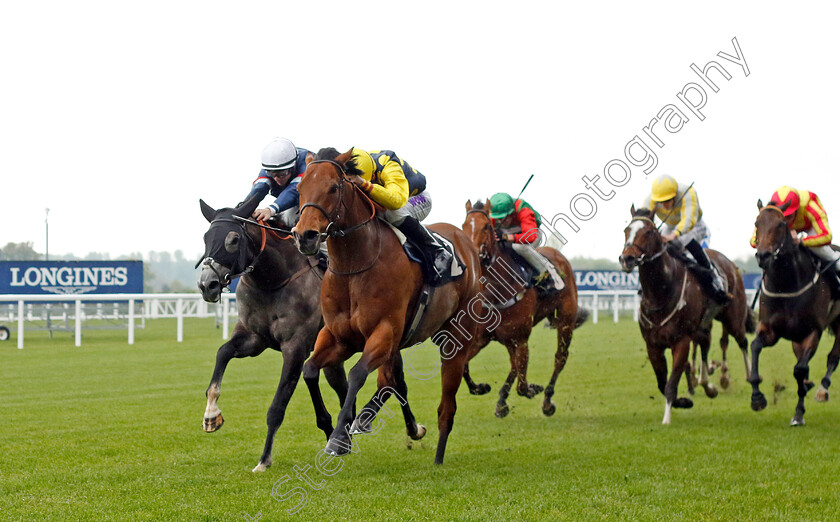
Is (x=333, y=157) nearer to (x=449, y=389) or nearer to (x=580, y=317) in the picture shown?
(x=449, y=389)

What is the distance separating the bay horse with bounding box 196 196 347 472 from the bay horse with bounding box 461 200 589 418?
1.76 m

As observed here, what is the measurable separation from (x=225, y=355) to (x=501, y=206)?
3498mm

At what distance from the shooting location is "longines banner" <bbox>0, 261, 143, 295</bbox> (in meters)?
16.2

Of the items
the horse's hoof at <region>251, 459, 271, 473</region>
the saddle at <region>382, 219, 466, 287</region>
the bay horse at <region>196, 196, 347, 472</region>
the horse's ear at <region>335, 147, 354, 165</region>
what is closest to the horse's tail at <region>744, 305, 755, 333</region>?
the saddle at <region>382, 219, 466, 287</region>

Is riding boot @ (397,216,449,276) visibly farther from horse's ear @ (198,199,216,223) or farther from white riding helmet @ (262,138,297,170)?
horse's ear @ (198,199,216,223)

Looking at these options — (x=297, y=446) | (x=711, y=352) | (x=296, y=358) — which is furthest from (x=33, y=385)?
(x=711, y=352)

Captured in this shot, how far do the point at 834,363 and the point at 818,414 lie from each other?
2.00ft

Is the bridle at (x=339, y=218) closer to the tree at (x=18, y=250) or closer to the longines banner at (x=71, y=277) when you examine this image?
the longines banner at (x=71, y=277)

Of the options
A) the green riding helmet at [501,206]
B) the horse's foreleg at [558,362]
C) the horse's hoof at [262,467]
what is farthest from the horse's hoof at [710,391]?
the horse's hoof at [262,467]

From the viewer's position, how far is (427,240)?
5734 mm

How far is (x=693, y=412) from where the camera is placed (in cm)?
880

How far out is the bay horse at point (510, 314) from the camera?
7590mm

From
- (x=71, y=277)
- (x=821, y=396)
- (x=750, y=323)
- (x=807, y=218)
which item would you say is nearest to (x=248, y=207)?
(x=807, y=218)

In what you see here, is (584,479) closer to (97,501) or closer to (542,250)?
(97,501)
